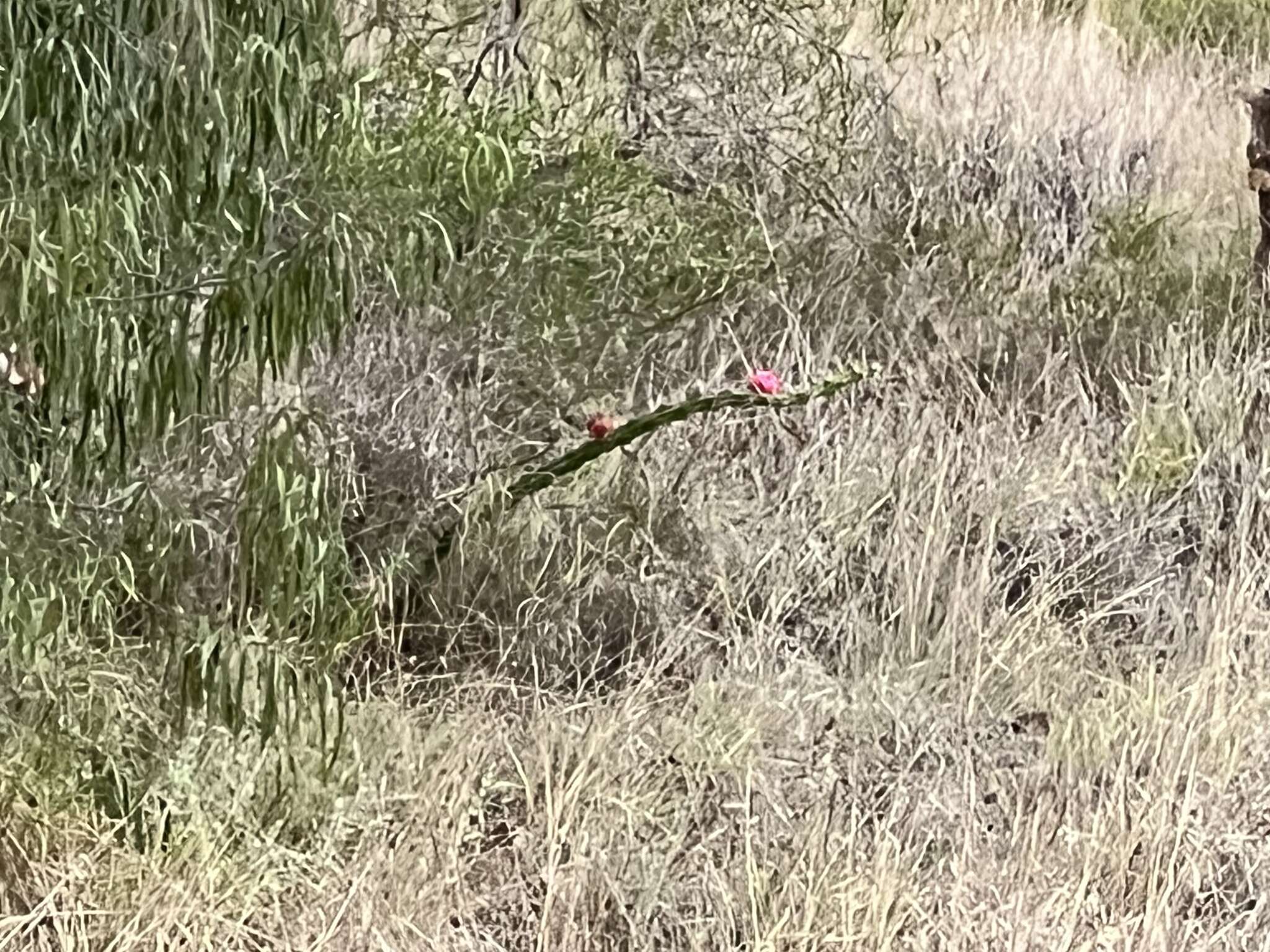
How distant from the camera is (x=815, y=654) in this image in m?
2.16

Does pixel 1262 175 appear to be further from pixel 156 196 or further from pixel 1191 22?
pixel 156 196

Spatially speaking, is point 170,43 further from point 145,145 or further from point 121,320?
point 121,320

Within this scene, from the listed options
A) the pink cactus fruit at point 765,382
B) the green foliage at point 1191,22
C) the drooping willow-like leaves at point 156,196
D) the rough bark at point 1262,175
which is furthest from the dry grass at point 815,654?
the green foliage at point 1191,22

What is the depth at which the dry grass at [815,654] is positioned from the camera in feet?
5.56

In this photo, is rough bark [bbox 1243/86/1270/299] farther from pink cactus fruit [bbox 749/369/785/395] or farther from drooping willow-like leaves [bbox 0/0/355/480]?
drooping willow-like leaves [bbox 0/0/355/480]

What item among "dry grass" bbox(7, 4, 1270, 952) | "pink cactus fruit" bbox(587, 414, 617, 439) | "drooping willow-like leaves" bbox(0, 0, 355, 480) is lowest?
"dry grass" bbox(7, 4, 1270, 952)

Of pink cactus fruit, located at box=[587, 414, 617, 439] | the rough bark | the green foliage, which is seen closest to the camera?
pink cactus fruit, located at box=[587, 414, 617, 439]

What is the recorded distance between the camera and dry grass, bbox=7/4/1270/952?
169cm

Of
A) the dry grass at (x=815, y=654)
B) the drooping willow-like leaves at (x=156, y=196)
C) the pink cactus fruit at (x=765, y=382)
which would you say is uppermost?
the drooping willow-like leaves at (x=156, y=196)

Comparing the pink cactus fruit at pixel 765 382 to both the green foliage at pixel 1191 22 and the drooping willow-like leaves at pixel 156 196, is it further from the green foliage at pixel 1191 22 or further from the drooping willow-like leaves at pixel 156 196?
the green foliage at pixel 1191 22

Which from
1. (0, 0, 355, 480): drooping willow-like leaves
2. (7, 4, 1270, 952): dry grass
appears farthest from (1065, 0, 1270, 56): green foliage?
(0, 0, 355, 480): drooping willow-like leaves

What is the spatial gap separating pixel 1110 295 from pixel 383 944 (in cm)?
218

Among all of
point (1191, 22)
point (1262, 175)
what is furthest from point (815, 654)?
point (1191, 22)

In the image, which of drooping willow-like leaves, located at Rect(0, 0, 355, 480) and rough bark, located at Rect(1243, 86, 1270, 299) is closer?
drooping willow-like leaves, located at Rect(0, 0, 355, 480)
